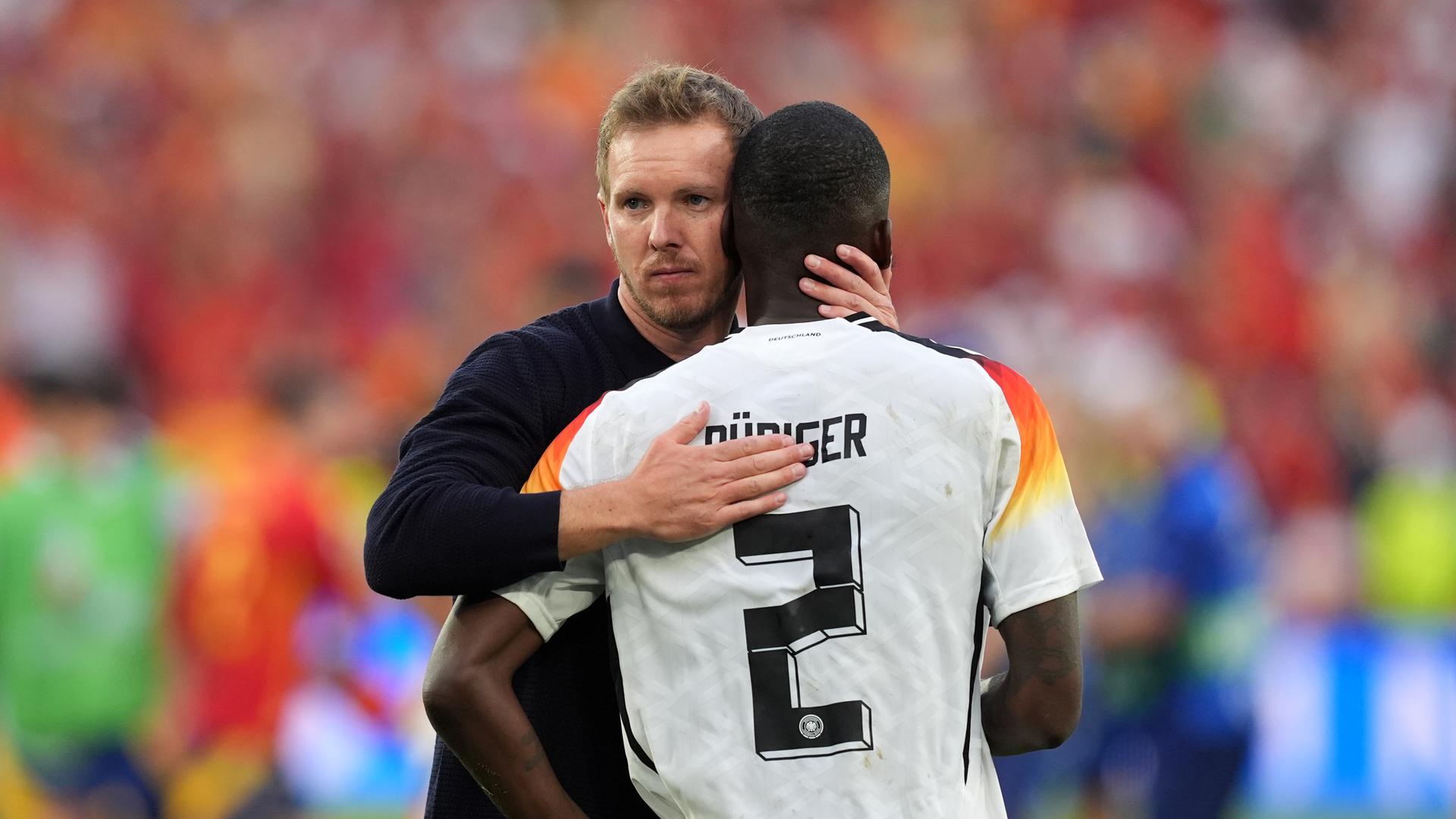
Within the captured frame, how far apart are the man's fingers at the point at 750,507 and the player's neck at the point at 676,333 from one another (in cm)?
67

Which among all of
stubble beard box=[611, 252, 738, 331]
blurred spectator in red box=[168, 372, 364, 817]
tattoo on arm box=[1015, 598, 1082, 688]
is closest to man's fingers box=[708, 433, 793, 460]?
tattoo on arm box=[1015, 598, 1082, 688]

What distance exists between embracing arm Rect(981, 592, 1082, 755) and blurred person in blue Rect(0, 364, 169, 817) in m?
4.79

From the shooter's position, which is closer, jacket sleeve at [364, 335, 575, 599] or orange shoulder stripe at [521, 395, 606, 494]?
jacket sleeve at [364, 335, 575, 599]

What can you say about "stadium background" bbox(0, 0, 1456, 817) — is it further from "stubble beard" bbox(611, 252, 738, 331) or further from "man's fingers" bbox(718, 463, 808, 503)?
"man's fingers" bbox(718, 463, 808, 503)

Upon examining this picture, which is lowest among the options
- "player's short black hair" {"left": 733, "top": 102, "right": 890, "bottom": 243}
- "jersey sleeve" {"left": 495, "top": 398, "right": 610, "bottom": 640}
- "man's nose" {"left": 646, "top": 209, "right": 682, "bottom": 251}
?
"jersey sleeve" {"left": 495, "top": 398, "right": 610, "bottom": 640}

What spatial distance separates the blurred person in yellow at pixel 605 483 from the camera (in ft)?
7.60

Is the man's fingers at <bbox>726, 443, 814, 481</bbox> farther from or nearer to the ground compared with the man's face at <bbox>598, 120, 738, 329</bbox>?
nearer to the ground

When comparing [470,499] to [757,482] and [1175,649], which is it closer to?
[757,482]

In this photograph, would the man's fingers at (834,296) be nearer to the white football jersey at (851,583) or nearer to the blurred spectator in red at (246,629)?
the white football jersey at (851,583)

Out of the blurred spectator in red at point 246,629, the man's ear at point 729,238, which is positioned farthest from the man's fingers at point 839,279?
the blurred spectator in red at point 246,629

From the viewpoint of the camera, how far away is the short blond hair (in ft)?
9.27

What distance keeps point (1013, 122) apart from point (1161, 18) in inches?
63.9

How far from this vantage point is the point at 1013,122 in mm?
12164

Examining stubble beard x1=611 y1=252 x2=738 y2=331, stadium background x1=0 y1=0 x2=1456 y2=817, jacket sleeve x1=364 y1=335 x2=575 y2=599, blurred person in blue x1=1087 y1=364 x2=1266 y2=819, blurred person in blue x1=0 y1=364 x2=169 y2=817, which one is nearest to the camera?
jacket sleeve x1=364 y1=335 x2=575 y2=599
